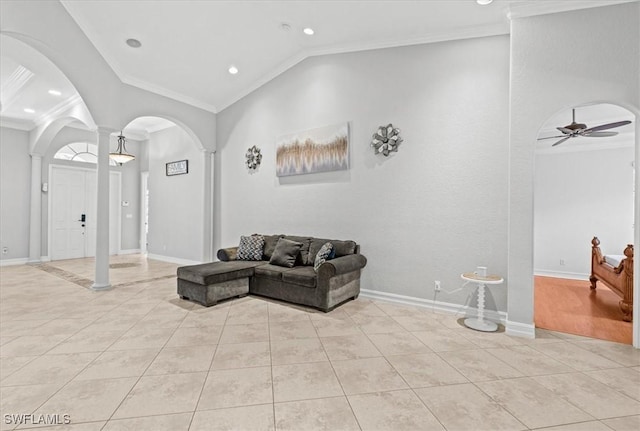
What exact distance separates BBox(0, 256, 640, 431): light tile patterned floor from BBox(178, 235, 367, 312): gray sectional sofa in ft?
0.82

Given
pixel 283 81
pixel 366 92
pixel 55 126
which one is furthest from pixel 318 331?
pixel 55 126

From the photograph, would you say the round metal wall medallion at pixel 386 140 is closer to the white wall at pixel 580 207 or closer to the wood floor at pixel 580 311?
the wood floor at pixel 580 311

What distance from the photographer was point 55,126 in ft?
21.6

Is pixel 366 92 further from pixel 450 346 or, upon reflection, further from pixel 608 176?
pixel 608 176

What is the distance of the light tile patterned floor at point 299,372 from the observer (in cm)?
184

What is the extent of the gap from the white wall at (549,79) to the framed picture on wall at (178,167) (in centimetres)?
659

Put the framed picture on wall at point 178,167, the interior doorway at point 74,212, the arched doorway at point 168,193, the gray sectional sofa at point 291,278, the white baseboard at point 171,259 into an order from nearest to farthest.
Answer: the gray sectional sofa at point 291,278 < the arched doorway at point 168,193 < the white baseboard at point 171,259 < the framed picture on wall at point 178,167 < the interior doorway at point 74,212

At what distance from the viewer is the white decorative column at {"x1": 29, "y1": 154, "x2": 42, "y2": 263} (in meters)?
7.22

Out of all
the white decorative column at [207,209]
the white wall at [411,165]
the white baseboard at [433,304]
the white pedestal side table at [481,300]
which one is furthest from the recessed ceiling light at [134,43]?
the white pedestal side table at [481,300]

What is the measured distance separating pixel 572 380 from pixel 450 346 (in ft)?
2.89

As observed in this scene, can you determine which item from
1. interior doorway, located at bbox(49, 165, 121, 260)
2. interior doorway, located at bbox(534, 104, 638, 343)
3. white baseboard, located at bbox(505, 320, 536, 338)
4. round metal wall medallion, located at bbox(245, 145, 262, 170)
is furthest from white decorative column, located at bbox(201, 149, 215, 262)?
interior doorway, located at bbox(534, 104, 638, 343)

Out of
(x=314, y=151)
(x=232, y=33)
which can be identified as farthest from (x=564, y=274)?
(x=232, y=33)

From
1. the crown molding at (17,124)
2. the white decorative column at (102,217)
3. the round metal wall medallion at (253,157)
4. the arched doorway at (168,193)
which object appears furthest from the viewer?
the crown molding at (17,124)

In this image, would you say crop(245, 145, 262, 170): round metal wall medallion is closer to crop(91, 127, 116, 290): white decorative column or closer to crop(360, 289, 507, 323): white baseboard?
crop(91, 127, 116, 290): white decorative column
